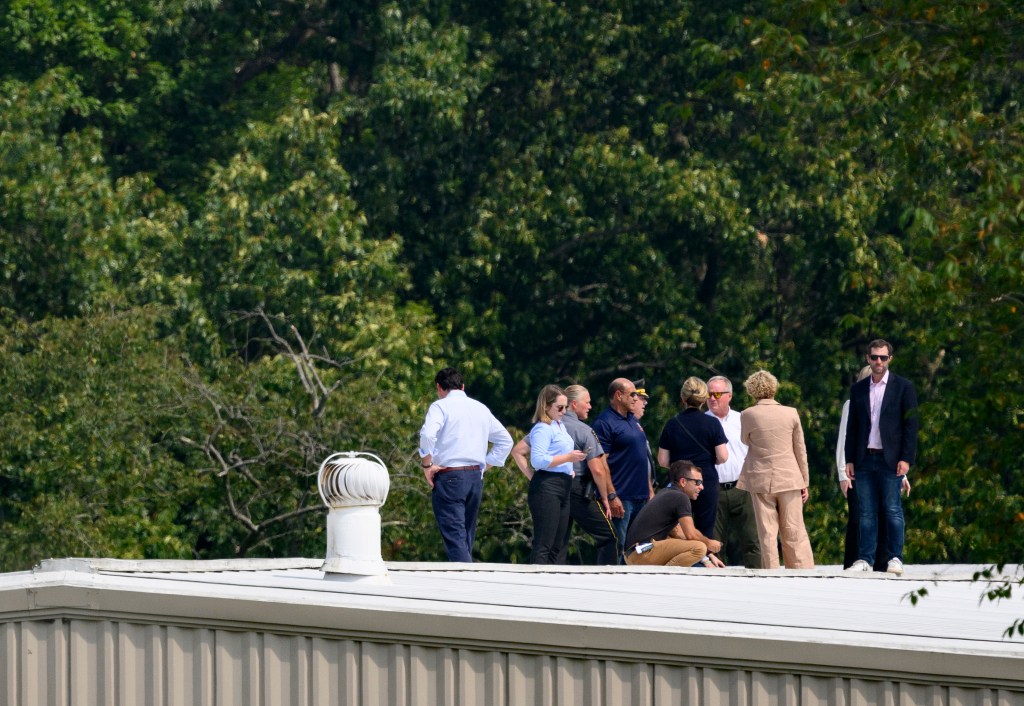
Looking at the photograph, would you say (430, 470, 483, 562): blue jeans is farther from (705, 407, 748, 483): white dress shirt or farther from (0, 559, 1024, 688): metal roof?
(0, 559, 1024, 688): metal roof

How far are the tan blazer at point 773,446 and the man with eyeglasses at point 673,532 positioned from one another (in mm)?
641

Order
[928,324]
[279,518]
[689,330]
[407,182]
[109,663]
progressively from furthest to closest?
[407,182] → [689,330] → [928,324] → [279,518] → [109,663]

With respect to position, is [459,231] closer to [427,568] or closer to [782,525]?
[782,525]

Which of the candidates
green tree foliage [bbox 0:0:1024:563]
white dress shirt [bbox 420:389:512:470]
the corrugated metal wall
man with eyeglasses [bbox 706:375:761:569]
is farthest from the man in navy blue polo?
green tree foliage [bbox 0:0:1024:563]

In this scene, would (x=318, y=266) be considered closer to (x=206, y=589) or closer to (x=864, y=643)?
(x=206, y=589)

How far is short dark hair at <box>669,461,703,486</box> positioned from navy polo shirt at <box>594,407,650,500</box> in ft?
3.22

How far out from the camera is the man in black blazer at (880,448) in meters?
12.0

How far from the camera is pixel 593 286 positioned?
2609 cm

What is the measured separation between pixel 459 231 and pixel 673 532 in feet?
48.5

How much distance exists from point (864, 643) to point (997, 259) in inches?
208

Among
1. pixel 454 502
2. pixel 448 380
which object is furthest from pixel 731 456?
pixel 448 380

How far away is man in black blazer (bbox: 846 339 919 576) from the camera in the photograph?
12031 mm

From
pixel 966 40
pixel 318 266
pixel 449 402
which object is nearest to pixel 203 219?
pixel 318 266

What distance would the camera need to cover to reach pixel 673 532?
12109 millimetres
